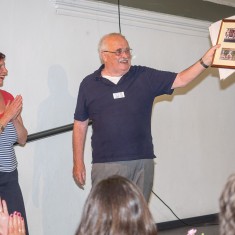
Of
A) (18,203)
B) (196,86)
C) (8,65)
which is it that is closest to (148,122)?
(18,203)

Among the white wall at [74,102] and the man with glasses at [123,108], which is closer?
the man with glasses at [123,108]

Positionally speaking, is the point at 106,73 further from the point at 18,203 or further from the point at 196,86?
the point at 196,86

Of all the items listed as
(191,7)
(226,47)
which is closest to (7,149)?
(226,47)

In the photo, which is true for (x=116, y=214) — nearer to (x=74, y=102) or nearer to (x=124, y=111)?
(x=124, y=111)

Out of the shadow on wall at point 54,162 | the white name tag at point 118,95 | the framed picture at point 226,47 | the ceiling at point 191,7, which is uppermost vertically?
the ceiling at point 191,7

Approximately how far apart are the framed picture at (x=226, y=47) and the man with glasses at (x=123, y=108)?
4 centimetres

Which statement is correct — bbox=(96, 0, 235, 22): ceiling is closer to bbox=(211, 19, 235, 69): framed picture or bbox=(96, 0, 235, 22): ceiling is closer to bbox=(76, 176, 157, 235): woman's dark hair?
bbox=(211, 19, 235, 69): framed picture

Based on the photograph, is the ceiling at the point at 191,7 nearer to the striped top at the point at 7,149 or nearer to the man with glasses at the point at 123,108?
the man with glasses at the point at 123,108

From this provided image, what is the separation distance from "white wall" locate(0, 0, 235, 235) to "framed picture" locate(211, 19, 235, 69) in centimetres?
138

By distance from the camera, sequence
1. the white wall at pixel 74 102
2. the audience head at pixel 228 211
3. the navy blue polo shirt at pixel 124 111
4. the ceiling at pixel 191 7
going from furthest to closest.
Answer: the ceiling at pixel 191 7
the white wall at pixel 74 102
the navy blue polo shirt at pixel 124 111
the audience head at pixel 228 211

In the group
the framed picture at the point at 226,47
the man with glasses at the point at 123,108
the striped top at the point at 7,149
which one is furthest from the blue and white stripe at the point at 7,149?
the framed picture at the point at 226,47

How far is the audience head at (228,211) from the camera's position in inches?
44.5

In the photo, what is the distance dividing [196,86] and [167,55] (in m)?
0.50

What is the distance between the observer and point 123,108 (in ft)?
9.49
